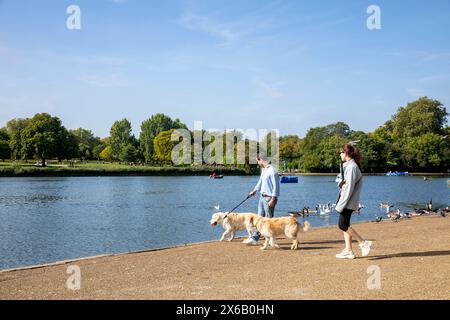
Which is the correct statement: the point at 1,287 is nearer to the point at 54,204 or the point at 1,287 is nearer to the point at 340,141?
the point at 54,204

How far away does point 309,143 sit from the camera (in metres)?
134

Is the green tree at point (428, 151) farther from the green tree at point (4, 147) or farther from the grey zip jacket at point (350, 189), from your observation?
the grey zip jacket at point (350, 189)

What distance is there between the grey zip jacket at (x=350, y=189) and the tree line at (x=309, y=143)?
317ft

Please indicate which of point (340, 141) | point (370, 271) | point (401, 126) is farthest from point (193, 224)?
point (401, 126)

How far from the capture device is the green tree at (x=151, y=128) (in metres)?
133

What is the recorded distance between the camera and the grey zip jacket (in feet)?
33.8

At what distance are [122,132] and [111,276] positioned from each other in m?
131

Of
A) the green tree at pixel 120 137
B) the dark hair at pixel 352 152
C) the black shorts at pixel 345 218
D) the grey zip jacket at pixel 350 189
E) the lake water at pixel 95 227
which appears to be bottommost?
the lake water at pixel 95 227

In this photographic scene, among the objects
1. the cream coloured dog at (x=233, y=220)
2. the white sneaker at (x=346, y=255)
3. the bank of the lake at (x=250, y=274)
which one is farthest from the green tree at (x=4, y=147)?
the white sneaker at (x=346, y=255)

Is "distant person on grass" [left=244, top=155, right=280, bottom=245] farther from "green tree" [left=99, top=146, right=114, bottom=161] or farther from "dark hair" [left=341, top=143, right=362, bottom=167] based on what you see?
"green tree" [left=99, top=146, right=114, bottom=161]

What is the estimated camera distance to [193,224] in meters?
27.1

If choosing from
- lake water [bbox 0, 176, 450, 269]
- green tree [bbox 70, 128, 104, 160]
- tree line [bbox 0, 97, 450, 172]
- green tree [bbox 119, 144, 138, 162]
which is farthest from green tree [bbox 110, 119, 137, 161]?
lake water [bbox 0, 176, 450, 269]
